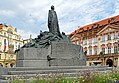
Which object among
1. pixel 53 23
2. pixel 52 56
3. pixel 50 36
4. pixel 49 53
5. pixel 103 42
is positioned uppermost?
pixel 103 42

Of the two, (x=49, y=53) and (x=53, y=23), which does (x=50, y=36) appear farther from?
(x=49, y=53)

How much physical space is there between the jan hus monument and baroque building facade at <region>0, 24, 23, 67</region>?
45.8 metres

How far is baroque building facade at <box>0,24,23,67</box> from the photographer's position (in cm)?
5992

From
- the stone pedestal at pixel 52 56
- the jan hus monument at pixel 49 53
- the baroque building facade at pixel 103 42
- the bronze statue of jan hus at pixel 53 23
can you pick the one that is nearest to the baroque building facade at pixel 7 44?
the baroque building facade at pixel 103 42

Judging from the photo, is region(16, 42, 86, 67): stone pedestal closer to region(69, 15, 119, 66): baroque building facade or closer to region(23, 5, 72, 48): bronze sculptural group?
region(23, 5, 72, 48): bronze sculptural group

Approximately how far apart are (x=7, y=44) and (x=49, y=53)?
52042 mm

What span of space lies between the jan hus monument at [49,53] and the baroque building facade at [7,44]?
1802 inches

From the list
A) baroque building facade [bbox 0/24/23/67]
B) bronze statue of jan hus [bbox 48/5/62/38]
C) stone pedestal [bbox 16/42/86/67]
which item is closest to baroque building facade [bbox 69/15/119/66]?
baroque building facade [bbox 0/24/23/67]

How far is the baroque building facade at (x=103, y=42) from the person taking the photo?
4847 cm

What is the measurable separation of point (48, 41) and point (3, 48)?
165 ft

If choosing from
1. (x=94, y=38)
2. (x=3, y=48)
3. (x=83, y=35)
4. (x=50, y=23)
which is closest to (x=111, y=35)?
(x=94, y=38)

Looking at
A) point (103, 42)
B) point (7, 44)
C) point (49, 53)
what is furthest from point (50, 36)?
point (7, 44)

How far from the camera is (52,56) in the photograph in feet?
41.9

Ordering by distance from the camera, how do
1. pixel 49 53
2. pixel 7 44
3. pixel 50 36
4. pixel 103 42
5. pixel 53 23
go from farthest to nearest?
1. pixel 7 44
2. pixel 103 42
3. pixel 53 23
4. pixel 50 36
5. pixel 49 53
